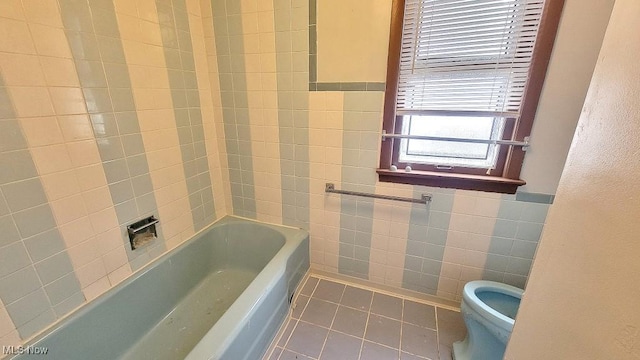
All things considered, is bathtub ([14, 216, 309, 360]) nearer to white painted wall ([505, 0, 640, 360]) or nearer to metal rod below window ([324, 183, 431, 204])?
metal rod below window ([324, 183, 431, 204])

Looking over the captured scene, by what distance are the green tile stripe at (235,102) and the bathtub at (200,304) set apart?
0.26 metres

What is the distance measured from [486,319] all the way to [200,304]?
5.47 feet

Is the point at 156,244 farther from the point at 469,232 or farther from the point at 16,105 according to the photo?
the point at 469,232

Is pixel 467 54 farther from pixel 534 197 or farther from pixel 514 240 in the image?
pixel 514 240

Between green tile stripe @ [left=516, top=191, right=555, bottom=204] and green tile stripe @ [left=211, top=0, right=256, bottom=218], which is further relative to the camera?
green tile stripe @ [left=211, top=0, right=256, bottom=218]

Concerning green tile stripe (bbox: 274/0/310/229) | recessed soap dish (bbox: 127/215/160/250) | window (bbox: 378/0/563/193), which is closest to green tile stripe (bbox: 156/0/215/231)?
recessed soap dish (bbox: 127/215/160/250)

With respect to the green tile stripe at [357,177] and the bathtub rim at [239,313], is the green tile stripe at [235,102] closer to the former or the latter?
the bathtub rim at [239,313]

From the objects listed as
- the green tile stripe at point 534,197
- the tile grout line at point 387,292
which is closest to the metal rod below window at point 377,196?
the green tile stripe at point 534,197

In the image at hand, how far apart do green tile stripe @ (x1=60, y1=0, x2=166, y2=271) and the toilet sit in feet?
5.97

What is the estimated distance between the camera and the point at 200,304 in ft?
5.48

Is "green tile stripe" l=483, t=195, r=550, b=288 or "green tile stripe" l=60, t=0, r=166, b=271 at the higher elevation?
"green tile stripe" l=60, t=0, r=166, b=271

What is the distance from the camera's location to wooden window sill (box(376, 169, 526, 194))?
1.36 meters

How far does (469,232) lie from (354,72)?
1.18m

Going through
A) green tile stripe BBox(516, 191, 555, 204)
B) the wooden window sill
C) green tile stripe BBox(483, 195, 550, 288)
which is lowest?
green tile stripe BBox(483, 195, 550, 288)
